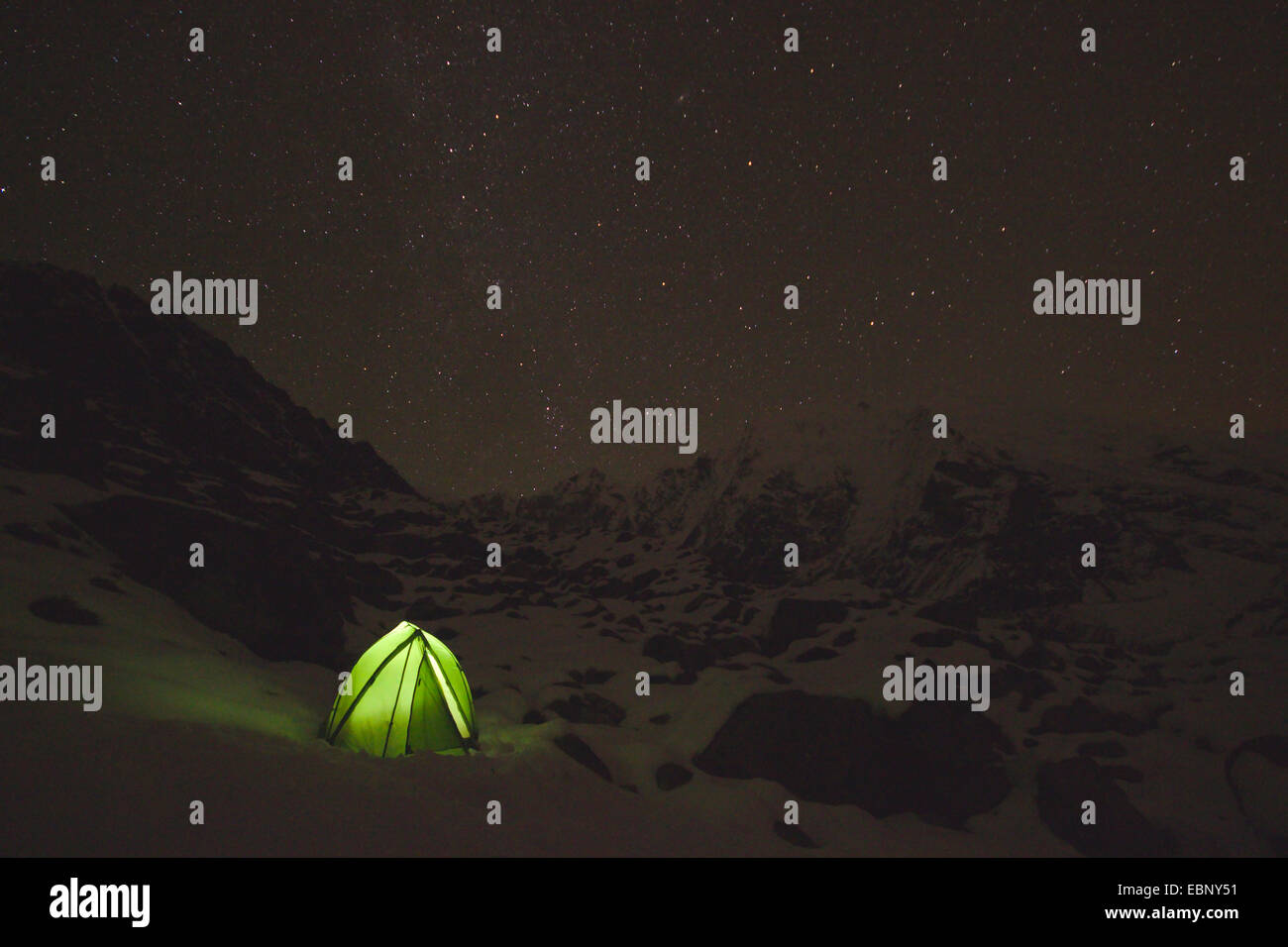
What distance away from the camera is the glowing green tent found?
17453 mm

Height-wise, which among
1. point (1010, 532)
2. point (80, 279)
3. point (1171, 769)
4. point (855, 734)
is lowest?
point (1171, 769)

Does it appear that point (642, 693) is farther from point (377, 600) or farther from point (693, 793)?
point (377, 600)

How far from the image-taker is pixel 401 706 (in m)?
17.7

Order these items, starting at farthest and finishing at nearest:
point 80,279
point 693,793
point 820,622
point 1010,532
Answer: point 1010,532, point 80,279, point 820,622, point 693,793

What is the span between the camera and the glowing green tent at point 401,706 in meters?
17.5

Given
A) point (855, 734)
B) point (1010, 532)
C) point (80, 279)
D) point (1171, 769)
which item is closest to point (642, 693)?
point (855, 734)
